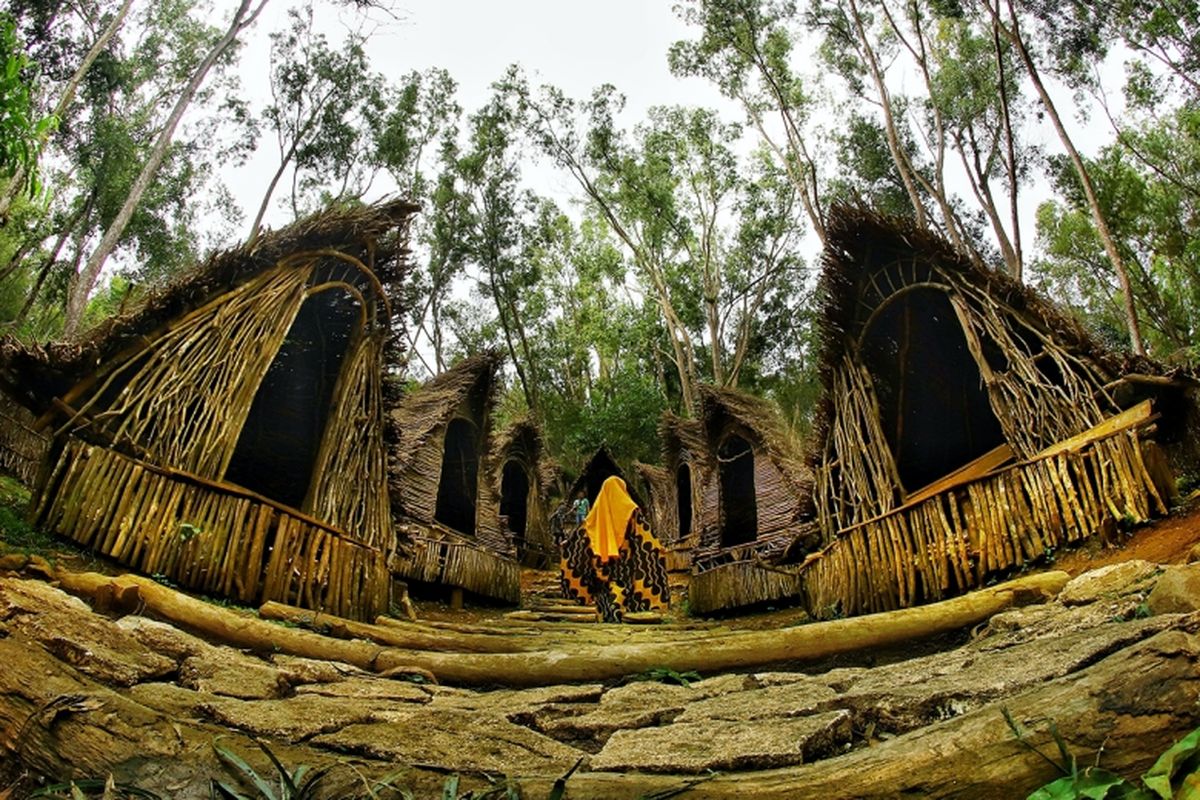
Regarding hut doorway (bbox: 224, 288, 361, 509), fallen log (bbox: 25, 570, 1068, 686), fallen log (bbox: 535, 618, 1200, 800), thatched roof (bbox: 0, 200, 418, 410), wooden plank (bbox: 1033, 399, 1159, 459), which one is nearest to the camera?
fallen log (bbox: 535, 618, 1200, 800)

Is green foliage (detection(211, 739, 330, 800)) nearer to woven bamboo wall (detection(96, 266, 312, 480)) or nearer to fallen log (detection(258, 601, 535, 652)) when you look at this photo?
fallen log (detection(258, 601, 535, 652))

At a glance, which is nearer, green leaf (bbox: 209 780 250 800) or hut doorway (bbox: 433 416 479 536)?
green leaf (bbox: 209 780 250 800)

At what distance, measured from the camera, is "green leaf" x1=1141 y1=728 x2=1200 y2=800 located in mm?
1589

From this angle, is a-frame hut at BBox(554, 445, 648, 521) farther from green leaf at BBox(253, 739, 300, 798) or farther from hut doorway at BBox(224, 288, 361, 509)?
green leaf at BBox(253, 739, 300, 798)

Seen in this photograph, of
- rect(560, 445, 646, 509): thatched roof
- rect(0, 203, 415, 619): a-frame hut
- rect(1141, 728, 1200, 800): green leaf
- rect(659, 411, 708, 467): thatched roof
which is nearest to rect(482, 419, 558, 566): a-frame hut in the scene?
rect(560, 445, 646, 509): thatched roof

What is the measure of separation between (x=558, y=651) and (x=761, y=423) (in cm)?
936

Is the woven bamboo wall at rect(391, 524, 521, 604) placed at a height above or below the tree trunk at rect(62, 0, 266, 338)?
below

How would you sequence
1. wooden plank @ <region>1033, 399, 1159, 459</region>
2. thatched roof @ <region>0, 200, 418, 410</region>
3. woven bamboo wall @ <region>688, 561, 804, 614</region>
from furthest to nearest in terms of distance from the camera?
woven bamboo wall @ <region>688, 561, 804, 614</region>, thatched roof @ <region>0, 200, 418, 410</region>, wooden plank @ <region>1033, 399, 1159, 459</region>

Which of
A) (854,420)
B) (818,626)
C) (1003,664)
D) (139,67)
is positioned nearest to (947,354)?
Result: (854,420)

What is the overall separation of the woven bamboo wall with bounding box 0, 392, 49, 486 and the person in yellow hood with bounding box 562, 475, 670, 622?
275 inches

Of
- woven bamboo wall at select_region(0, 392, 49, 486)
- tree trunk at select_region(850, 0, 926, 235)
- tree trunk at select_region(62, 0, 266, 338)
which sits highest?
tree trunk at select_region(850, 0, 926, 235)

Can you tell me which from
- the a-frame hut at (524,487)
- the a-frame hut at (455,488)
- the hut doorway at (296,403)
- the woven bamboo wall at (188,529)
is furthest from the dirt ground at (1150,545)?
the a-frame hut at (524,487)

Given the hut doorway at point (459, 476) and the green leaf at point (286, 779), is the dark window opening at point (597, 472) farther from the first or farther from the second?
the green leaf at point (286, 779)

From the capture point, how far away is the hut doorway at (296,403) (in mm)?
8086
